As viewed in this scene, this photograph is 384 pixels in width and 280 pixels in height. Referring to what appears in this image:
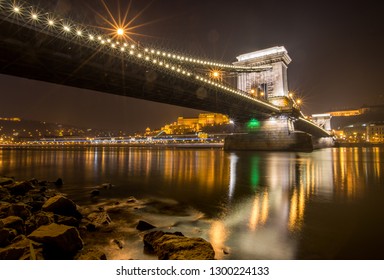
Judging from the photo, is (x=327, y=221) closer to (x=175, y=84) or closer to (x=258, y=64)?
(x=175, y=84)

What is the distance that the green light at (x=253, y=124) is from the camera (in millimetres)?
50156

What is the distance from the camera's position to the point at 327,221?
19.4 feet

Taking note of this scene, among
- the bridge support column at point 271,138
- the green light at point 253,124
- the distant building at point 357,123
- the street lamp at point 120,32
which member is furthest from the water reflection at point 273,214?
the distant building at point 357,123

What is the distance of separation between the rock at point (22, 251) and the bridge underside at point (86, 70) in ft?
53.7

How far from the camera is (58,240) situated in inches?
148

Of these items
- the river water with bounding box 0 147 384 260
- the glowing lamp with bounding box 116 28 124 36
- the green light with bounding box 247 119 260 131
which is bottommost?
the river water with bounding box 0 147 384 260

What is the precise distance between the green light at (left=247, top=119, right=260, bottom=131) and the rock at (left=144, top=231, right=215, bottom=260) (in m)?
48.1

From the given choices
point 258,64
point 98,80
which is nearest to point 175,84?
point 98,80

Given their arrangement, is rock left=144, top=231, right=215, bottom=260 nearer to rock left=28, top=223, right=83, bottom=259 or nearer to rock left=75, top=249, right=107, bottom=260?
rock left=75, top=249, right=107, bottom=260

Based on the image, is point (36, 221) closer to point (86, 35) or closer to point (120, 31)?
point (86, 35)

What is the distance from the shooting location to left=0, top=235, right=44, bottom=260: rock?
3309mm

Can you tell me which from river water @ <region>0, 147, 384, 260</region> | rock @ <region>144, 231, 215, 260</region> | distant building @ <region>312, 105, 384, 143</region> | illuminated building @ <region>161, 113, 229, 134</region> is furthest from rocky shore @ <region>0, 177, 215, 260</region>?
illuminated building @ <region>161, 113, 229, 134</region>

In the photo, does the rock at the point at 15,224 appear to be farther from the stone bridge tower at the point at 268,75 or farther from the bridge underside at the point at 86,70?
the stone bridge tower at the point at 268,75
